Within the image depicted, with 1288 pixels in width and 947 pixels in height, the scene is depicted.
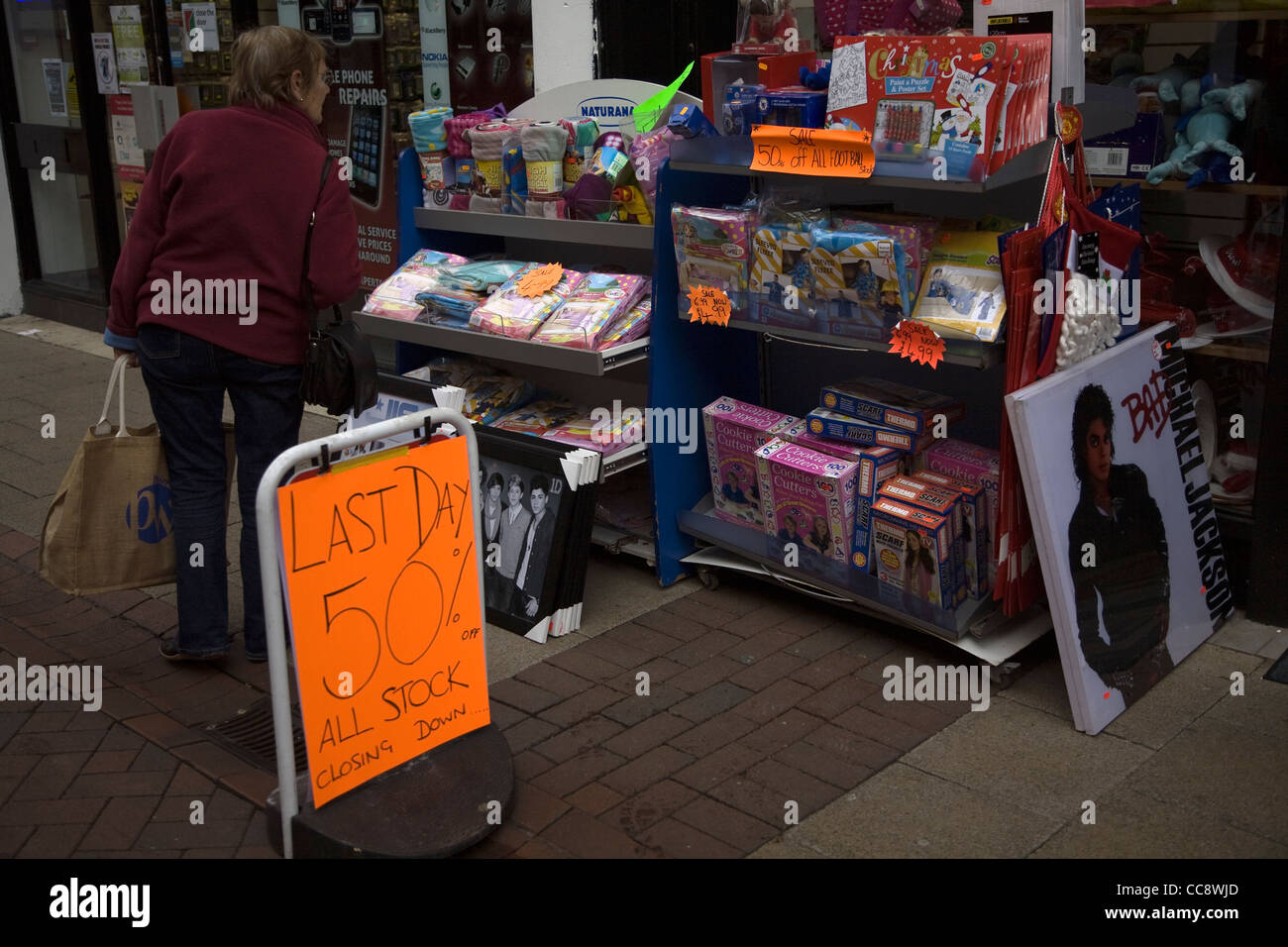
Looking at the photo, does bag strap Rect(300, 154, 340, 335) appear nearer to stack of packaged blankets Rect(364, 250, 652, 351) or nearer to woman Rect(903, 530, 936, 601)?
stack of packaged blankets Rect(364, 250, 652, 351)

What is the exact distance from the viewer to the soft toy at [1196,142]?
411cm

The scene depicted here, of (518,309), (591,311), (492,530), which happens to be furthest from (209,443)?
(591,311)

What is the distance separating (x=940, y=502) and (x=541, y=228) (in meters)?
1.90

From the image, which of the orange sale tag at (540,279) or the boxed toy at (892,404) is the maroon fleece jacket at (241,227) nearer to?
the orange sale tag at (540,279)

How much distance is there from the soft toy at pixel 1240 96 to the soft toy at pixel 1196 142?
3cm

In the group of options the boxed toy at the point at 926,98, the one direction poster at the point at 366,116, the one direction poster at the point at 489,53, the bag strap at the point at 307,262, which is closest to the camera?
the boxed toy at the point at 926,98

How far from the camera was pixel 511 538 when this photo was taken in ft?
14.8

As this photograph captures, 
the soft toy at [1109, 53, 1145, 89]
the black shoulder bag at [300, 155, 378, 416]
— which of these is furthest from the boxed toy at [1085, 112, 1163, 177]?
the black shoulder bag at [300, 155, 378, 416]

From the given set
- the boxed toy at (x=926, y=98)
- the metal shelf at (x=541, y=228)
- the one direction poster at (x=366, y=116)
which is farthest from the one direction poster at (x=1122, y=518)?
the one direction poster at (x=366, y=116)

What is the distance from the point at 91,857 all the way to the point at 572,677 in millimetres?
1514

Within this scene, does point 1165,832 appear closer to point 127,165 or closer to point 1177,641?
point 1177,641

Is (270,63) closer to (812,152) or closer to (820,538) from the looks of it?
(812,152)
